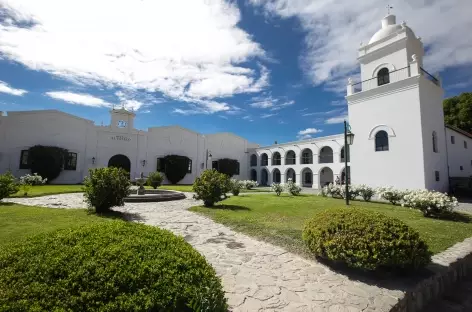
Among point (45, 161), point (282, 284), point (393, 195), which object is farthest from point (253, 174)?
point (282, 284)

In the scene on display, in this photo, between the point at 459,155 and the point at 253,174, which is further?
the point at 253,174

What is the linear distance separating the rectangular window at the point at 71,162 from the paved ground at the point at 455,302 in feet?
98.1

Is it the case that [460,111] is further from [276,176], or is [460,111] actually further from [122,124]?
[122,124]

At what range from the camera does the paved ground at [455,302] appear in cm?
398

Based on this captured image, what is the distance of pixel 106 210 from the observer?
352 inches

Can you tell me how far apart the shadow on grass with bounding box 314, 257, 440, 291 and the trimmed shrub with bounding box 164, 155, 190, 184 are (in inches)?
1078

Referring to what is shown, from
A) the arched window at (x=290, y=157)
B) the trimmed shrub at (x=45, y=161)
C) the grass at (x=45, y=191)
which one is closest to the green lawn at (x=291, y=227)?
the grass at (x=45, y=191)

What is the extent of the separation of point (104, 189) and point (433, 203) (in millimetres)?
12646

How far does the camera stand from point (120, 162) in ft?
92.0

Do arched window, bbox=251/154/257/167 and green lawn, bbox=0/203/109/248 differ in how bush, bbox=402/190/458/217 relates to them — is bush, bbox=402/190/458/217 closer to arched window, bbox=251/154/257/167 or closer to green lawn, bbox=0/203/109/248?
green lawn, bbox=0/203/109/248

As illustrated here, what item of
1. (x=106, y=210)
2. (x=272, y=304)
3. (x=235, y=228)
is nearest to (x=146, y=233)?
(x=272, y=304)

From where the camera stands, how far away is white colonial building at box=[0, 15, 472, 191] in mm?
14805

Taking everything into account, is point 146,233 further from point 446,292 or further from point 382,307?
point 446,292

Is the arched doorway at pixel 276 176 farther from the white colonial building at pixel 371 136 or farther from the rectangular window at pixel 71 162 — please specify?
the rectangular window at pixel 71 162
